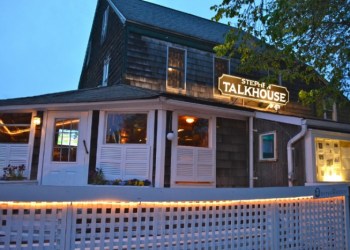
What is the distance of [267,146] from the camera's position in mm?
8125

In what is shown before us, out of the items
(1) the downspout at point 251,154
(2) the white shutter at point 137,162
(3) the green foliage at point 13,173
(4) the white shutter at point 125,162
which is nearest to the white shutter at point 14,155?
(3) the green foliage at point 13,173

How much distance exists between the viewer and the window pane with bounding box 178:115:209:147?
754cm

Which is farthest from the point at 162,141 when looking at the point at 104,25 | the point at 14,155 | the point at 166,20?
the point at 104,25

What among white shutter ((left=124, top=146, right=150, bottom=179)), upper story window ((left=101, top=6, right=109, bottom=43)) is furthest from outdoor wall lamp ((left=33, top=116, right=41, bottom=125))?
upper story window ((left=101, top=6, right=109, bottom=43))

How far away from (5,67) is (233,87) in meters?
147

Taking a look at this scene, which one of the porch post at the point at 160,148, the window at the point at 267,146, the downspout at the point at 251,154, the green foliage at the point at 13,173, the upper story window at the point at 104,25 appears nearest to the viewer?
the porch post at the point at 160,148

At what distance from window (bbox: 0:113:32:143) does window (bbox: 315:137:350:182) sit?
721 cm

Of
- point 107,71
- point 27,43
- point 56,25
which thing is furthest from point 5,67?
point 107,71

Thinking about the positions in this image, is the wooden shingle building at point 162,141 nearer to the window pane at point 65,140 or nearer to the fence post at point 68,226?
the window pane at point 65,140

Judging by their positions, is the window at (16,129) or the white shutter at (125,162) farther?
the window at (16,129)

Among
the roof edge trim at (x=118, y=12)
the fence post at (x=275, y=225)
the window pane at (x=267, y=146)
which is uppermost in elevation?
the roof edge trim at (x=118, y=12)

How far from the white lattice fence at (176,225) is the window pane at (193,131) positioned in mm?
3930

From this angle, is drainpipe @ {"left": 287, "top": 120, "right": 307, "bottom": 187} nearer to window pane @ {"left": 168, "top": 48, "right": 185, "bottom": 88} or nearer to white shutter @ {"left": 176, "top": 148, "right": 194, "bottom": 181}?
white shutter @ {"left": 176, "top": 148, "right": 194, "bottom": 181}

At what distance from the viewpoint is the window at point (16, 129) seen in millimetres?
7695
